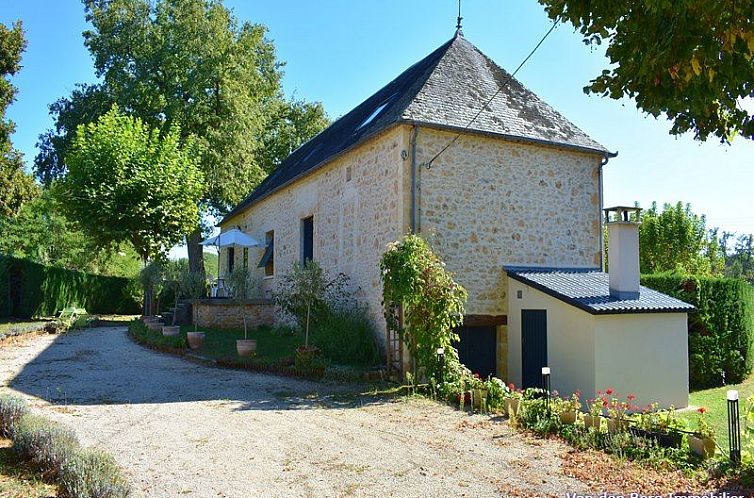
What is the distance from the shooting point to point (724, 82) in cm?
516

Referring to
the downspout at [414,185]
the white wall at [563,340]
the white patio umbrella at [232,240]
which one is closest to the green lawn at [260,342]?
the white patio umbrella at [232,240]

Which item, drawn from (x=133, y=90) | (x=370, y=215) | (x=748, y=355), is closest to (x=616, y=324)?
(x=370, y=215)

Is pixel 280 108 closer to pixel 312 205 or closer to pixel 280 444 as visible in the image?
pixel 312 205

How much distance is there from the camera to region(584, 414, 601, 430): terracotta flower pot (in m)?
6.67

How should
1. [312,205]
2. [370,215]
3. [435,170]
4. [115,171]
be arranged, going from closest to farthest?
[435,170], [370,215], [312,205], [115,171]

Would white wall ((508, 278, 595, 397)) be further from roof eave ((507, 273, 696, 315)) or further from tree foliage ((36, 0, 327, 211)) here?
tree foliage ((36, 0, 327, 211))

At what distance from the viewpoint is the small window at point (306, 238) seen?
1616cm

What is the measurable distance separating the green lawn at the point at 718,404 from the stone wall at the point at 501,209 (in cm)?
340

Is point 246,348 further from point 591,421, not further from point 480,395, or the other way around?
point 591,421

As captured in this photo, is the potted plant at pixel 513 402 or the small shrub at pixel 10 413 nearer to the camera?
the small shrub at pixel 10 413

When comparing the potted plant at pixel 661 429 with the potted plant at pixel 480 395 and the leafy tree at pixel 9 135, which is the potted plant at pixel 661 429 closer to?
the potted plant at pixel 480 395

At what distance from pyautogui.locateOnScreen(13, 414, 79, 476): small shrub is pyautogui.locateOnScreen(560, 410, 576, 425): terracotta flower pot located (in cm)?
525

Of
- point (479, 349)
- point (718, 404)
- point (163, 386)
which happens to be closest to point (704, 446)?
point (479, 349)

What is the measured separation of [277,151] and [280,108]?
105 inches
